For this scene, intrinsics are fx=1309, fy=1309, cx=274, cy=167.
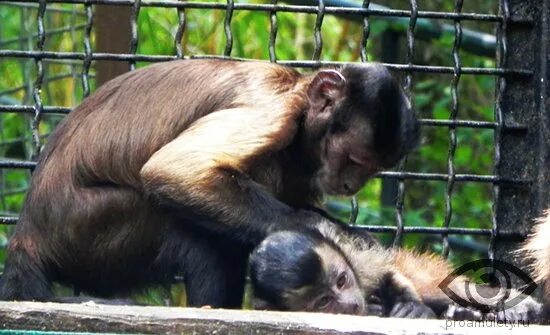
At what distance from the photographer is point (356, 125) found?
216 inches

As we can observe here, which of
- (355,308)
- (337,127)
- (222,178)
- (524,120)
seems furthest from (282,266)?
(524,120)

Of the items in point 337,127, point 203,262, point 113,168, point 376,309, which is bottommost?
point 376,309

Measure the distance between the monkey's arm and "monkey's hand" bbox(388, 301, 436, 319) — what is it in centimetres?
53

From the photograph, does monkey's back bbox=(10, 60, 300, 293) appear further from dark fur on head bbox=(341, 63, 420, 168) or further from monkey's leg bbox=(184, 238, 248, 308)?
dark fur on head bbox=(341, 63, 420, 168)

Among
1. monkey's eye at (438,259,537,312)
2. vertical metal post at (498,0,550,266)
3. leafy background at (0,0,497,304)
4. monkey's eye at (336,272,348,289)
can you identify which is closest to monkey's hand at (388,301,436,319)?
monkey's eye at (438,259,537,312)

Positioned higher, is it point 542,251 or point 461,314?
point 542,251

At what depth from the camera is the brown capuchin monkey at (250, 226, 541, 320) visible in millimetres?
4875

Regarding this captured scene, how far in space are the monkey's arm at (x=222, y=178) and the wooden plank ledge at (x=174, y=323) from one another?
121 cm

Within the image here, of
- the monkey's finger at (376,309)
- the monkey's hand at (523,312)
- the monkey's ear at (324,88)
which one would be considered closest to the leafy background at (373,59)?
the monkey's ear at (324,88)

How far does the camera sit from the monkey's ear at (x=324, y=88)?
18.3ft

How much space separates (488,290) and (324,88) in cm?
109

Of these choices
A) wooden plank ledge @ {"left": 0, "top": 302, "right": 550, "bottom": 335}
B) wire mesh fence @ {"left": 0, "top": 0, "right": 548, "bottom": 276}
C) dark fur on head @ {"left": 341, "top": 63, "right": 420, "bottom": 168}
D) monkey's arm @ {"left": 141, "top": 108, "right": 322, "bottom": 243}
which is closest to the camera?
wooden plank ledge @ {"left": 0, "top": 302, "right": 550, "bottom": 335}

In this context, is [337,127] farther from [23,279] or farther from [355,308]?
[23,279]

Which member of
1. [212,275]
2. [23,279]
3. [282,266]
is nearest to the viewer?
[282,266]
